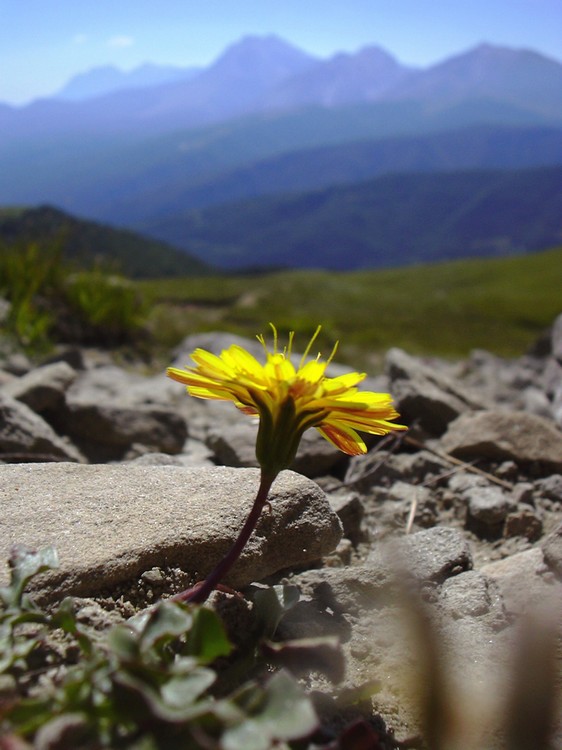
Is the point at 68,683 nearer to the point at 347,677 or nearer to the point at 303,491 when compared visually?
the point at 347,677

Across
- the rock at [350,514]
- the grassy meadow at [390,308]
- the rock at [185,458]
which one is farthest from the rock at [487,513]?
the grassy meadow at [390,308]

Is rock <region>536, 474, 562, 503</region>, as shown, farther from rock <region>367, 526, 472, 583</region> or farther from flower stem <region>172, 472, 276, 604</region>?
flower stem <region>172, 472, 276, 604</region>

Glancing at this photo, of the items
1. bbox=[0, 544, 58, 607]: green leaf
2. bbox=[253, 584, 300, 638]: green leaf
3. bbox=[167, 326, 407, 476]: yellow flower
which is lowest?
bbox=[253, 584, 300, 638]: green leaf

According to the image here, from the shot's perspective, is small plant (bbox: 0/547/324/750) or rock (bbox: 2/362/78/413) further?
rock (bbox: 2/362/78/413)

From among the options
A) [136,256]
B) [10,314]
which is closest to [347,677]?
[10,314]

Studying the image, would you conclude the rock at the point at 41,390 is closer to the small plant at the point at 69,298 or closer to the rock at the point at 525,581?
the rock at the point at 525,581

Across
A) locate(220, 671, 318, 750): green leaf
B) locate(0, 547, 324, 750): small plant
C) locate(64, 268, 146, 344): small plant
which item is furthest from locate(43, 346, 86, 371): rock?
locate(220, 671, 318, 750): green leaf

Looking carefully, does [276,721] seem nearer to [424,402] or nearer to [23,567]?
[23,567]
